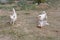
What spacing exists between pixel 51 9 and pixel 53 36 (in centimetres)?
231

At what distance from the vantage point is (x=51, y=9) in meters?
6.59

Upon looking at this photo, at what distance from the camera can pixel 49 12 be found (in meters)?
6.26

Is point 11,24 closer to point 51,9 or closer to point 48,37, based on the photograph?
point 48,37

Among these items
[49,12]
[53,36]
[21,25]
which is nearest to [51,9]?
[49,12]

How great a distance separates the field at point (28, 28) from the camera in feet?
14.4

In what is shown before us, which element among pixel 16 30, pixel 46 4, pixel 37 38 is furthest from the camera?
pixel 46 4

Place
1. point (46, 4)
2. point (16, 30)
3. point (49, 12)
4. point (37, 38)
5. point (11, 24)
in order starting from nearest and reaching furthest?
point (37, 38) → point (16, 30) → point (11, 24) → point (49, 12) → point (46, 4)

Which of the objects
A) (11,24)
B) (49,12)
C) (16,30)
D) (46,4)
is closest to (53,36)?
(16,30)

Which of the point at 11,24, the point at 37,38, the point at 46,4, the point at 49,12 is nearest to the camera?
the point at 37,38

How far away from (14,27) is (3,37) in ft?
1.90

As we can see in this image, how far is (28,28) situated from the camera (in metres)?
4.88

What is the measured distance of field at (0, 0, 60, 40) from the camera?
4.39 metres

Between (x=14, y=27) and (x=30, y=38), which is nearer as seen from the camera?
(x=30, y=38)

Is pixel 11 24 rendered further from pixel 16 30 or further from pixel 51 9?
pixel 51 9
